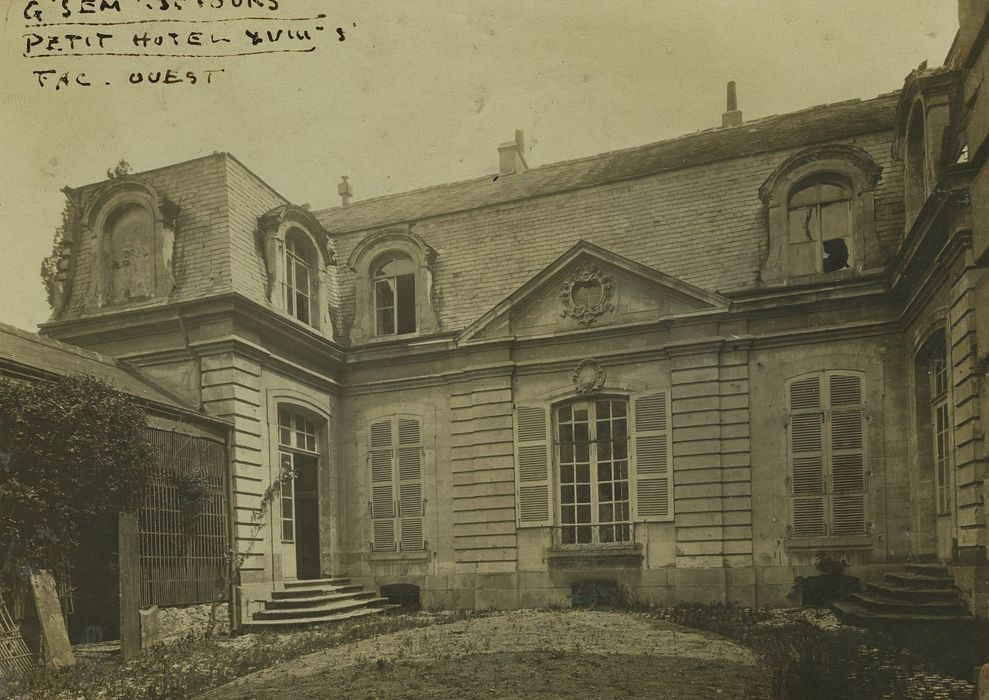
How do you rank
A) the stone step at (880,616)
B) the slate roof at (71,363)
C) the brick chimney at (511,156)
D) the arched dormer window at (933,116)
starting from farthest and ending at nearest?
the brick chimney at (511,156) < the arched dormer window at (933,116) < the slate roof at (71,363) < the stone step at (880,616)

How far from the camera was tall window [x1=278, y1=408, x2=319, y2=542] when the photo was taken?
1299cm

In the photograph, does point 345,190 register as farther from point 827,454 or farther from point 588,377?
point 827,454

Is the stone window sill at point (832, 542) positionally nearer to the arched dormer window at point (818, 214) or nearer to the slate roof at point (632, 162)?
the arched dormer window at point (818, 214)

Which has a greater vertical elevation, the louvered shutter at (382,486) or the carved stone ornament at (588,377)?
the carved stone ornament at (588,377)

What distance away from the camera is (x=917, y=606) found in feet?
28.1

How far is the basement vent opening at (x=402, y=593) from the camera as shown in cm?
1412

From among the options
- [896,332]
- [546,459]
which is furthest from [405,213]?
[896,332]

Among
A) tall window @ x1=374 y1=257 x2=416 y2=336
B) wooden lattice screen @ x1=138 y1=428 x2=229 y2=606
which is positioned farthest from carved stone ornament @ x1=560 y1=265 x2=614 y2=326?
wooden lattice screen @ x1=138 y1=428 x2=229 y2=606

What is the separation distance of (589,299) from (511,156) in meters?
5.60

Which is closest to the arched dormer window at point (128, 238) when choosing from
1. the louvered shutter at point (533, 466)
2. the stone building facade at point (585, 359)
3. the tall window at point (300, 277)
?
the stone building facade at point (585, 359)

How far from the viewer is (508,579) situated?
13305 millimetres

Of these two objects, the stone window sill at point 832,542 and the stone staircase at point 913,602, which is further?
the stone window sill at point 832,542

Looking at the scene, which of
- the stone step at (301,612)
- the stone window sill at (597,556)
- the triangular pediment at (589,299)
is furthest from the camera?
the triangular pediment at (589,299)

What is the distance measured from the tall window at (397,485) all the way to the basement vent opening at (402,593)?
0.67 metres
